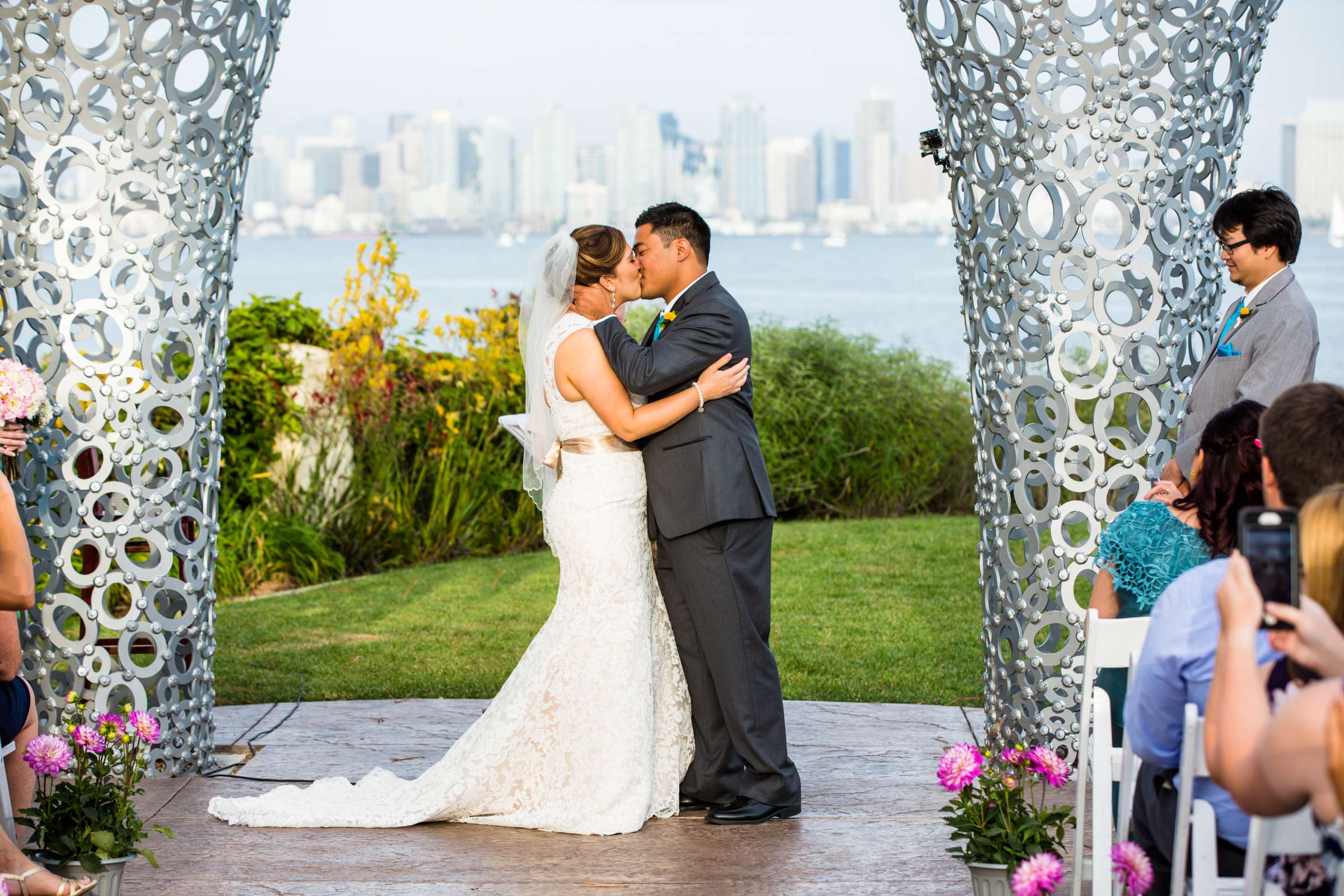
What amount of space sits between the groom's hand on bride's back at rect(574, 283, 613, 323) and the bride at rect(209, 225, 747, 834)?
22mm

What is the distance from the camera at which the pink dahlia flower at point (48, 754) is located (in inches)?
136

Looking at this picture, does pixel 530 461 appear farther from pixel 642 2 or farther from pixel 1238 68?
pixel 642 2

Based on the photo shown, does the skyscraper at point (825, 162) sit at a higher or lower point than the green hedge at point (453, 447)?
higher

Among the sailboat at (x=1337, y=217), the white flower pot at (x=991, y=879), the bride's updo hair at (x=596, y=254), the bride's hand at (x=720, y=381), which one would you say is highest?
the sailboat at (x=1337, y=217)

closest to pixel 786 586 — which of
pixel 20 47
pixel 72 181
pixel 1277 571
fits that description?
pixel 20 47

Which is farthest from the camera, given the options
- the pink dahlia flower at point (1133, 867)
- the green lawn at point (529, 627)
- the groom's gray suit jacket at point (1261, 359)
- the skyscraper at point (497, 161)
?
the skyscraper at point (497, 161)

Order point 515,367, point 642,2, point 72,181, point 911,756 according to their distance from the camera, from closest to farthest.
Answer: point 911,756 < point 515,367 < point 72,181 < point 642,2

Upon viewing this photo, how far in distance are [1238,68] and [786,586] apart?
204 inches


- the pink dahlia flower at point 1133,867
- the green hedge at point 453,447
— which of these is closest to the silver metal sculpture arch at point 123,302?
the pink dahlia flower at point 1133,867

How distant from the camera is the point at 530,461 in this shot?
4672mm

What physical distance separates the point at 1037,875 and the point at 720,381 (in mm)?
2017

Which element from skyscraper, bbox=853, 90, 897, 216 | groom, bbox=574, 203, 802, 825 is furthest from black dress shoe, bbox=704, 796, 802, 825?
skyscraper, bbox=853, 90, 897, 216

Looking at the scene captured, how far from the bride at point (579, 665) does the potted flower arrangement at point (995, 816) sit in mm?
1293

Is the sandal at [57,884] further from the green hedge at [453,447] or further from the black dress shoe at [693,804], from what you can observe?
the green hedge at [453,447]
